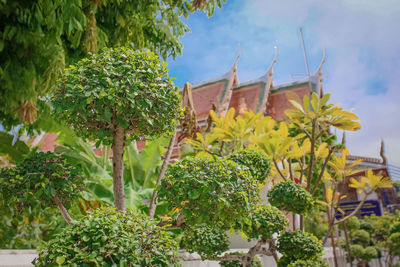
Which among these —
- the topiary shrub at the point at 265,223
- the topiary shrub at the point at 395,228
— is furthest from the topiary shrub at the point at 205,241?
the topiary shrub at the point at 395,228

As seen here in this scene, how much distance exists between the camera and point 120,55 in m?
1.55

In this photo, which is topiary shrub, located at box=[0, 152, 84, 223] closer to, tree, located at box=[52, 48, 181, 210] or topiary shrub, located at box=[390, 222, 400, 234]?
tree, located at box=[52, 48, 181, 210]

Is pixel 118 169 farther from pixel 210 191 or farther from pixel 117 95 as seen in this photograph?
pixel 210 191

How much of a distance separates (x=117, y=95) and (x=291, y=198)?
1.55 meters

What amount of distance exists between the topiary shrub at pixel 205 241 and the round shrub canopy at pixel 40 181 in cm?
85

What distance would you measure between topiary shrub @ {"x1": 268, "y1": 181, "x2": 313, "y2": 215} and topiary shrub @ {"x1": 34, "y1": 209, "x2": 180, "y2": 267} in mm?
1394

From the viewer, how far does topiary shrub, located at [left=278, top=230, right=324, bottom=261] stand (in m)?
2.39

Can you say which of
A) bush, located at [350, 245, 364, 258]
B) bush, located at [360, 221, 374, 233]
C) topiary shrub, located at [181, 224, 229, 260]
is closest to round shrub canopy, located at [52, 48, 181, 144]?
topiary shrub, located at [181, 224, 229, 260]

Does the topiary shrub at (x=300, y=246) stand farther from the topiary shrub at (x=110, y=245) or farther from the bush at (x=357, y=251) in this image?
the bush at (x=357, y=251)

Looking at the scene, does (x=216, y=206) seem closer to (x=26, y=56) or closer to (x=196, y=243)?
(x=196, y=243)

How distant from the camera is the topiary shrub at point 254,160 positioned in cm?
193

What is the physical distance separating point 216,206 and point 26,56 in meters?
2.82

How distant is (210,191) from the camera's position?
1397mm

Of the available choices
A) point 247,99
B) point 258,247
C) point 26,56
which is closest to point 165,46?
point 26,56
